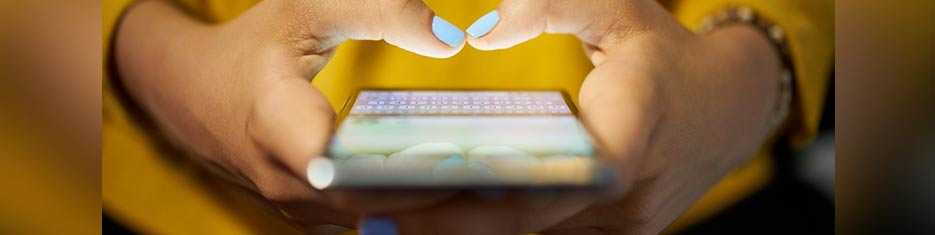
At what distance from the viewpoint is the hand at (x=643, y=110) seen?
59cm

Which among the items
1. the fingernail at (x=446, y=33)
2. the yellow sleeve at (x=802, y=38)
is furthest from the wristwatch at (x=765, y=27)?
the fingernail at (x=446, y=33)

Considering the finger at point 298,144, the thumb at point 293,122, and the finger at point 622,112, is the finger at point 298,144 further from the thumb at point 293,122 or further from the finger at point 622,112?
the finger at point 622,112

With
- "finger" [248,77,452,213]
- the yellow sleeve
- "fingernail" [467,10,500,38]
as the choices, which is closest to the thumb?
"finger" [248,77,452,213]

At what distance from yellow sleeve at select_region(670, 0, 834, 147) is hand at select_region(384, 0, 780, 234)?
0.06ft

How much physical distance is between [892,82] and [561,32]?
35cm

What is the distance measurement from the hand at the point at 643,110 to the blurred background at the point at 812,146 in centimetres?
8

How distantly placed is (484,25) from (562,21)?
0.20 feet

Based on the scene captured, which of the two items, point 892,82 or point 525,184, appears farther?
point 892,82

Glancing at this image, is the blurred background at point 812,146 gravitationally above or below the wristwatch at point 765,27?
below

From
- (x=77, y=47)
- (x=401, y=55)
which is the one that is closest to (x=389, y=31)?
(x=401, y=55)

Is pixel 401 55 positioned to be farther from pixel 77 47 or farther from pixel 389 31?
pixel 77 47

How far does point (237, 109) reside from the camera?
2.11ft

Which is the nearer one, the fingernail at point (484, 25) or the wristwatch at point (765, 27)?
the fingernail at point (484, 25)

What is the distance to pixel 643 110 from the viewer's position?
1.99 ft
